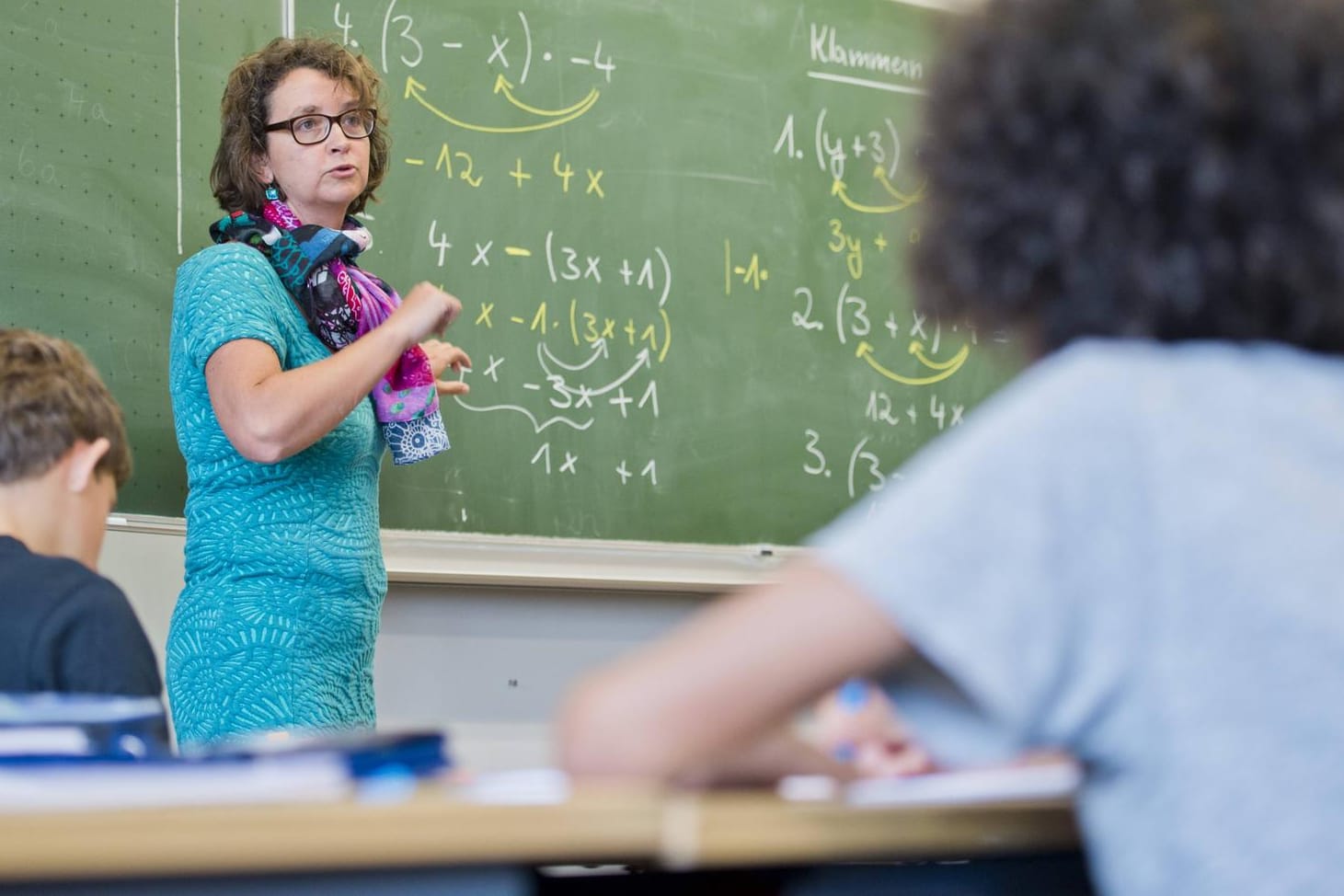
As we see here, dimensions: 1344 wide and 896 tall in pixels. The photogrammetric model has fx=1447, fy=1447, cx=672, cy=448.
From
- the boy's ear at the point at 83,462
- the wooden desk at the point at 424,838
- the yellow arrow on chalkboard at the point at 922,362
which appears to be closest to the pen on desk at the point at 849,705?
the wooden desk at the point at 424,838

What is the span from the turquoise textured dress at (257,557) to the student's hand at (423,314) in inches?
6.7

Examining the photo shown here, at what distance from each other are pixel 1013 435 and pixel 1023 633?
93 millimetres

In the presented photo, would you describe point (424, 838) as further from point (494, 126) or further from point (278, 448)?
point (494, 126)

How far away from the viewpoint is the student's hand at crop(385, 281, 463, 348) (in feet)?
6.25

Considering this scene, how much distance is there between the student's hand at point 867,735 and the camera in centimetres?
100

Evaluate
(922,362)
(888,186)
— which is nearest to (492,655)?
(922,362)

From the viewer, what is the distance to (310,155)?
216 centimetres

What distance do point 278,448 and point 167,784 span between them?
1195 millimetres

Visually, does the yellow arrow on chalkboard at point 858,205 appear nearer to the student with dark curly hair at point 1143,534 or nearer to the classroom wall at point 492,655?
the classroom wall at point 492,655

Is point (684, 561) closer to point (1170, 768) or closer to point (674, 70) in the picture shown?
point (674, 70)

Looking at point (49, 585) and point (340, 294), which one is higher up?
point (340, 294)

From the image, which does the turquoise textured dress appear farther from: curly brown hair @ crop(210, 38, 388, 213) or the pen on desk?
the pen on desk

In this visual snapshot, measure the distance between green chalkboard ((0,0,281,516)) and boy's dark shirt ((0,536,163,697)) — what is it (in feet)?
3.69

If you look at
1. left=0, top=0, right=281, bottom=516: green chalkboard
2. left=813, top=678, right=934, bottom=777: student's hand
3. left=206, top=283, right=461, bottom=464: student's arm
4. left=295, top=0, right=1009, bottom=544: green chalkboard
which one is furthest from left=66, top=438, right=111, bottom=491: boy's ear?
left=295, top=0, right=1009, bottom=544: green chalkboard
